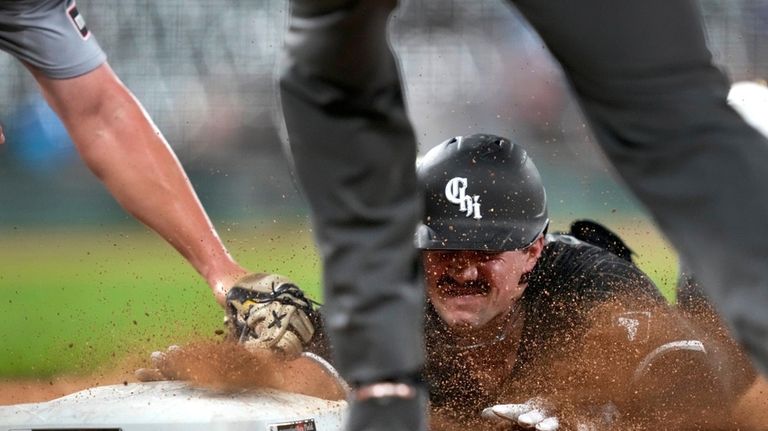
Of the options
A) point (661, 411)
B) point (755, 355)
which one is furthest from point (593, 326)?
point (755, 355)

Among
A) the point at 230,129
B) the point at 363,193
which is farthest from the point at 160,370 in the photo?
the point at 230,129

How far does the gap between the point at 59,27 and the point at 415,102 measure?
2901 mm

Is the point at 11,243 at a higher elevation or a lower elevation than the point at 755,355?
lower

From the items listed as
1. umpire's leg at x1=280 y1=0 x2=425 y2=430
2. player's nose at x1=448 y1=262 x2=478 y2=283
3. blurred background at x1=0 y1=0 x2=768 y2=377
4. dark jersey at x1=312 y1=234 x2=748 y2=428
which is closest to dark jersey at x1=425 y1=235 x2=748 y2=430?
dark jersey at x1=312 y1=234 x2=748 y2=428

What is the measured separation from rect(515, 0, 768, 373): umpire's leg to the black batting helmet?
1.67 metres

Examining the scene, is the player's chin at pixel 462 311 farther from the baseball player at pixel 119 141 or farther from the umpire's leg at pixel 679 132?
the umpire's leg at pixel 679 132

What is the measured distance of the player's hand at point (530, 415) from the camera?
2373 mm

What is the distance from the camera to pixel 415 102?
5.96 metres

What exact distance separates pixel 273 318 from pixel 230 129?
345cm

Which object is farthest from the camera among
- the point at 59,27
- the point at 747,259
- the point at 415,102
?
the point at 415,102

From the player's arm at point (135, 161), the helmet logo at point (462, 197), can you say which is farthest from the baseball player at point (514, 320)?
the player's arm at point (135, 161)

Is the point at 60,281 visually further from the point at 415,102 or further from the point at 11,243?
A: the point at 415,102

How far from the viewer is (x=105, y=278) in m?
6.57

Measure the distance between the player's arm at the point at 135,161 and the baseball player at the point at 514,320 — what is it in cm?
60
